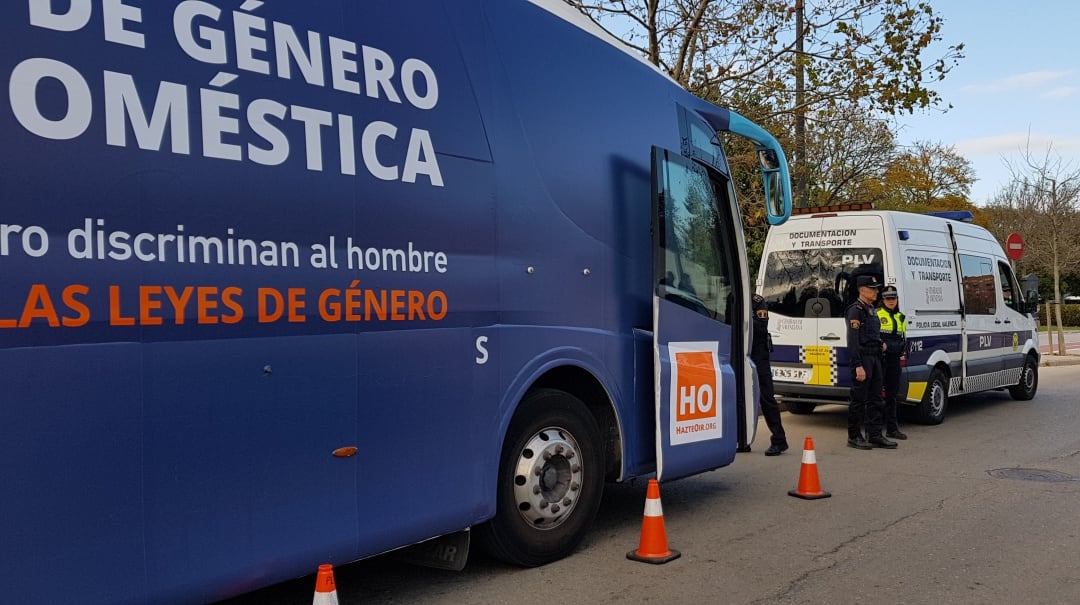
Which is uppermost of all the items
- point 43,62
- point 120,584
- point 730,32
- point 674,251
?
point 730,32

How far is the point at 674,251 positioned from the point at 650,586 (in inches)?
84.6

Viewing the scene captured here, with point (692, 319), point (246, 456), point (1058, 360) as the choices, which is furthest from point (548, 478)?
point (1058, 360)

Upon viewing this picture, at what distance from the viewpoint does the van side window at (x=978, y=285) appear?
12109 mm

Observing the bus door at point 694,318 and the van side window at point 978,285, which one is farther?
the van side window at point 978,285

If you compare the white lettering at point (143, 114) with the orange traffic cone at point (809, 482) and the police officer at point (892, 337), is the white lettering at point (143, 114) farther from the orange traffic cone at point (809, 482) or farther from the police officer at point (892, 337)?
the police officer at point (892, 337)

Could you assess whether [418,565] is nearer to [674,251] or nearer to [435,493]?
[435,493]

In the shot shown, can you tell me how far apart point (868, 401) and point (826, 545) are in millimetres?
4455

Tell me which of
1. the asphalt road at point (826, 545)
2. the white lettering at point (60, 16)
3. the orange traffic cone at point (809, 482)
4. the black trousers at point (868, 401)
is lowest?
the asphalt road at point (826, 545)

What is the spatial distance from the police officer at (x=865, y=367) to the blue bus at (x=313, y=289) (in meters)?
4.26

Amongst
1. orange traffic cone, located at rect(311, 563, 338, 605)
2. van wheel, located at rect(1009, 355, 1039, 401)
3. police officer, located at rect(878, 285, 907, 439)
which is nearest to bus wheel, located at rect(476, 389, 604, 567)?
orange traffic cone, located at rect(311, 563, 338, 605)

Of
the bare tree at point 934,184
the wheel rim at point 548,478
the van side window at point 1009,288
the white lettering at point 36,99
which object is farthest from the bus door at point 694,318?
the bare tree at point 934,184

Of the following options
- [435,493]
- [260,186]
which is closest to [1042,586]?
[435,493]

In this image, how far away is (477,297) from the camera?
15.0ft

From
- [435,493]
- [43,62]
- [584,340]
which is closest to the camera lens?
[43,62]
